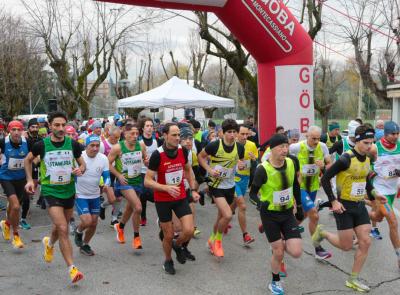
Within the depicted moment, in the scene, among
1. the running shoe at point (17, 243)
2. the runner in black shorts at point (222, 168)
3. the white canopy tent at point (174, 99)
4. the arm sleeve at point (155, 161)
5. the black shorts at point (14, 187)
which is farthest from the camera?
the white canopy tent at point (174, 99)

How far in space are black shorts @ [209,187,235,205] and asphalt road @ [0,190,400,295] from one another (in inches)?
30.0

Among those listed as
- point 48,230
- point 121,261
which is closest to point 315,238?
point 121,261

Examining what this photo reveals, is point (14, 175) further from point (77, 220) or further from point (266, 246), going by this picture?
point (266, 246)

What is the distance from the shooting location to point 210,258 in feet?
19.6

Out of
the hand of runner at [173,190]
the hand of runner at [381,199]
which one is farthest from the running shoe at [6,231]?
the hand of runner at [381,199]

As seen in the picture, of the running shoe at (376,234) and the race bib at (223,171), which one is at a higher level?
the race bib at (223,171)

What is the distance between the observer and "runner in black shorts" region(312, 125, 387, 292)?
15.9 ft

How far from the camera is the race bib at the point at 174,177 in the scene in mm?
5242

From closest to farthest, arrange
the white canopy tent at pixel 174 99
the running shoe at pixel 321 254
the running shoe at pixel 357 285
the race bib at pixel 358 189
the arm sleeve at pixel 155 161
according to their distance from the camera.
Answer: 1. the running shoe at pixel 357 285
2. the race bib at pixel 358 189
3. the arm sleeve at pixel 155 161
4. the running shoe at pixel 321 254
5. the white canopy tent at pixel 174 99

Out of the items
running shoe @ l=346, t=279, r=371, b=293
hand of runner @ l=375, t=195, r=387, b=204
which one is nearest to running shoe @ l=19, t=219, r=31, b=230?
running shoe @ l=346, t=279, r=371, b=293

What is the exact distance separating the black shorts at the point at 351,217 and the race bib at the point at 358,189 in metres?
0.09

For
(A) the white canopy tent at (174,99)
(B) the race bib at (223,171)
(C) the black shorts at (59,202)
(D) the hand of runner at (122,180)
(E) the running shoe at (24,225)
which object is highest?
(A) the white canopy tent at (174,99)

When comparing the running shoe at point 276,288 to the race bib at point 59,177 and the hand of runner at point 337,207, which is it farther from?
the race bib at point 59,177

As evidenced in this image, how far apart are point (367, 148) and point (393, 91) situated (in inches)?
660
